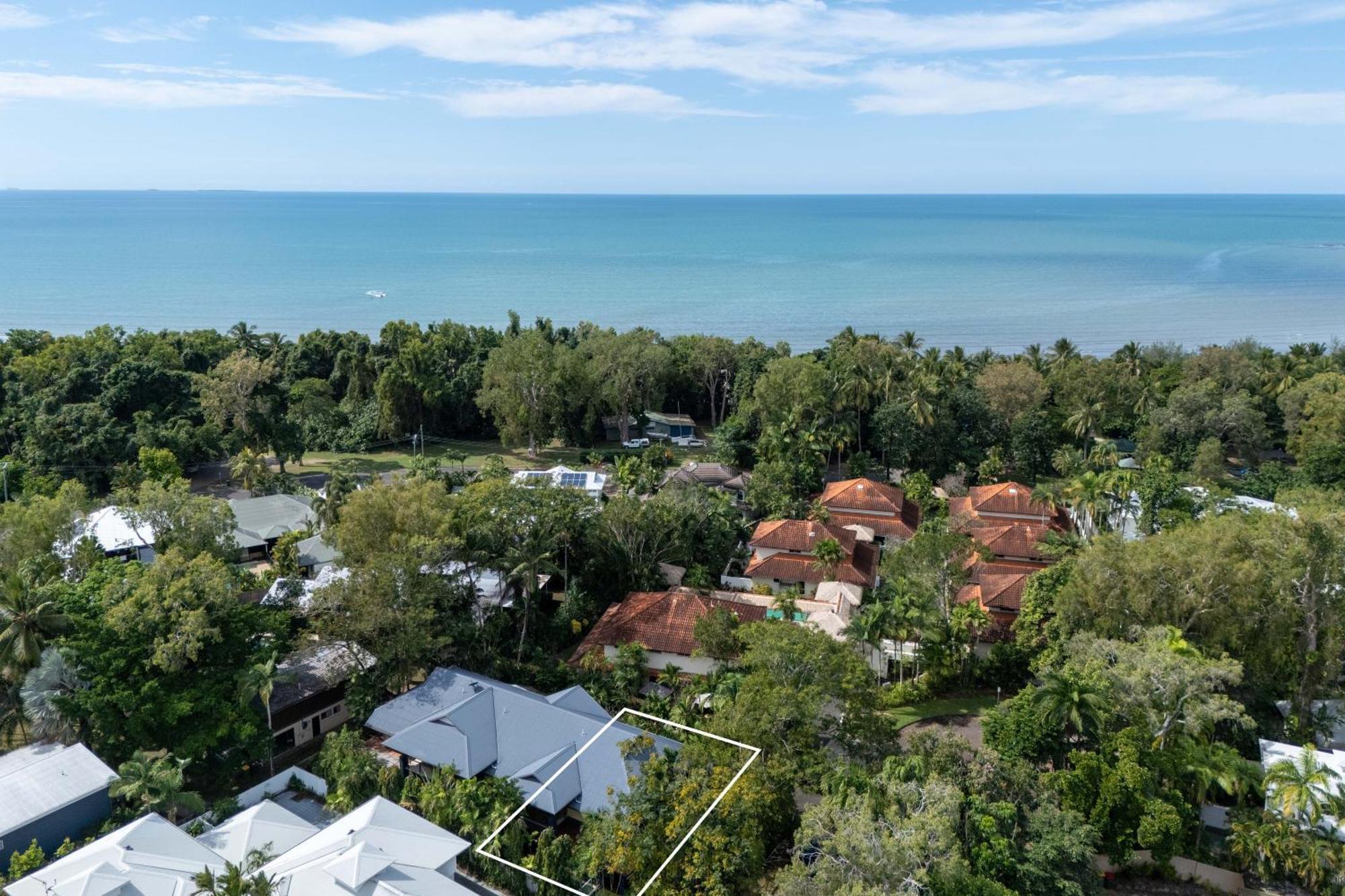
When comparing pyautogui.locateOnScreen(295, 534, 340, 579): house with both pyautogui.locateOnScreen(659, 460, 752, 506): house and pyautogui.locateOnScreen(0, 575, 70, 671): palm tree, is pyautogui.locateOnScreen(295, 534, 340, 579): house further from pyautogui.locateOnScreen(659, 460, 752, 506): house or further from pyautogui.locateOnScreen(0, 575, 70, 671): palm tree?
pyautogui.locateOnScreen(659, 460, 752, 506): house

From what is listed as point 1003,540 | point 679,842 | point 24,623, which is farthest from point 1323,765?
point 24,623

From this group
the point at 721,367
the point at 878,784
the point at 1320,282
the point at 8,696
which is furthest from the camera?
the point at 1320,282

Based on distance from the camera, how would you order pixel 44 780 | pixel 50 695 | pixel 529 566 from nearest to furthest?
pixel 44 780 → pixel 50 695 → pixel 529 566

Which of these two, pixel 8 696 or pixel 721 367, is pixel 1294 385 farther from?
pixel 8 696

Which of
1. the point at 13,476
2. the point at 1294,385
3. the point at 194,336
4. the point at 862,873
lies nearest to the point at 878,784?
the point at 862,873

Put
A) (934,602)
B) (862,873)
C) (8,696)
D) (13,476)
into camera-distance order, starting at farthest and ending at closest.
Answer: (13,476) → (934,602) → (8,696) → (862,873)

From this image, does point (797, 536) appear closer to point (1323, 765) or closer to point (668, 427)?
point (1323, 765)

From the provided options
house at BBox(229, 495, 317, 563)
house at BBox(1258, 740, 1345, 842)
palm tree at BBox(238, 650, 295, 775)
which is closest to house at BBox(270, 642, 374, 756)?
palm tree at BBox(238, 650, 295, 775)
